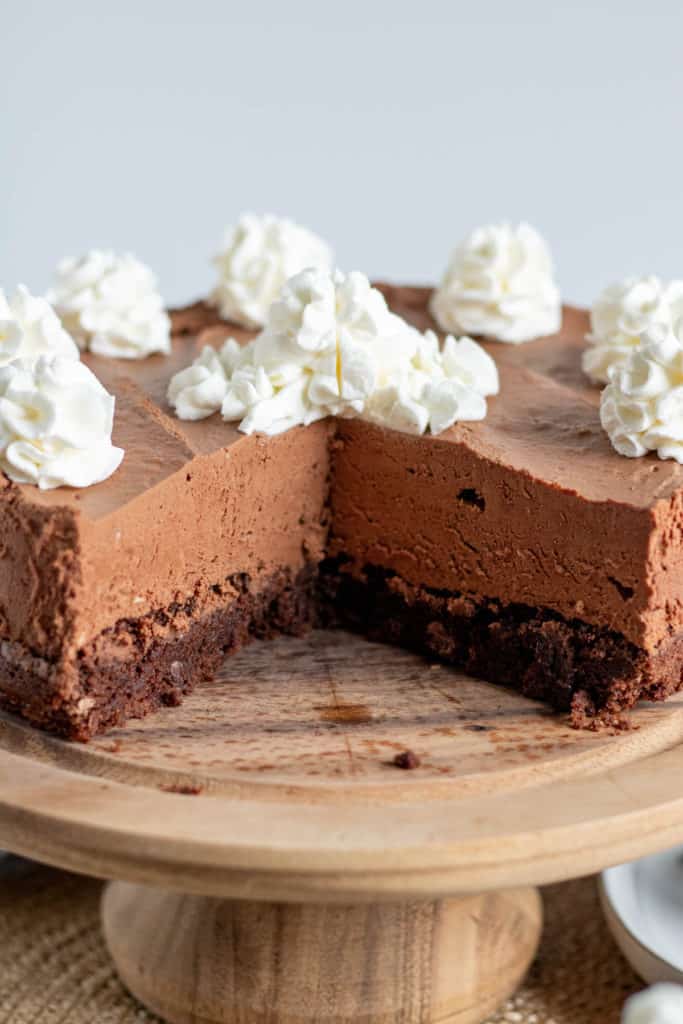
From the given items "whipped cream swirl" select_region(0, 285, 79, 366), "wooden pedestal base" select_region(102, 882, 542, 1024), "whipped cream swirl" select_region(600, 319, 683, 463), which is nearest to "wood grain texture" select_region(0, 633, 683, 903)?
"wooden pedestal base" select_region(102, 882, 542, 1024)

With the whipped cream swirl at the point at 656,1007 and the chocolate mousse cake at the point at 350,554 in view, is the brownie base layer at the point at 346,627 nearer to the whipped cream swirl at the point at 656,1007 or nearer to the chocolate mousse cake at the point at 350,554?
the chocolate mousse cake at the point at 350,554

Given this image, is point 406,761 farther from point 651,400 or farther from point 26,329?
point 26,329

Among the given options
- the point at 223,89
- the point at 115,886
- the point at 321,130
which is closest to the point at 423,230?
the point at 321,130

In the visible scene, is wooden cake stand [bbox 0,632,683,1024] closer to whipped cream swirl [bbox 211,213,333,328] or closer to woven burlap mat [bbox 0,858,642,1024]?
woven burlap mat [bbox 0,858,642,1024]

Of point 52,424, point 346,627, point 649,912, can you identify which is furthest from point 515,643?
point 52,424

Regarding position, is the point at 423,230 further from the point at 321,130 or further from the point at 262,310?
the point at 262,310

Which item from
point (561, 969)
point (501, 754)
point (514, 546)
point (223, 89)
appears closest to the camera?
point (501, 754)
